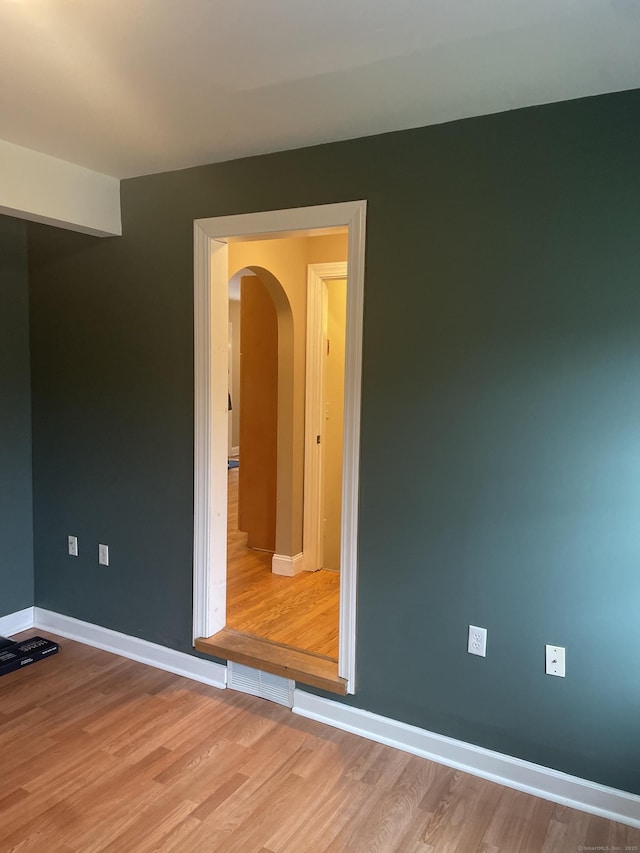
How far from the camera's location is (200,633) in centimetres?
307

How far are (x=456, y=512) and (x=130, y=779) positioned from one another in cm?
162

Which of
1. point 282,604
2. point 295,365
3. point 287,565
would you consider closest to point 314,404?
point 295,365

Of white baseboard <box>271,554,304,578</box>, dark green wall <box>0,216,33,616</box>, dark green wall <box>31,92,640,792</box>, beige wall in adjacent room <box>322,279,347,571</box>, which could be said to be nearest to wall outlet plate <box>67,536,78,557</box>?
dark green wall <box>0,216,33,616</box>

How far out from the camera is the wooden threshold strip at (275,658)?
269 centimetres

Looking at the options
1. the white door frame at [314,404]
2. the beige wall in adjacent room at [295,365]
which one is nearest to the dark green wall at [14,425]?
the beige wall in adjacent room at [295,365]

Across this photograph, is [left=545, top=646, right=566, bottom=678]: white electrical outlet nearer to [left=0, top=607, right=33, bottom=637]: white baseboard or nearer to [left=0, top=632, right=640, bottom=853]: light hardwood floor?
[left=0, top=632, right=640, bottom=853]: light hardwood floor

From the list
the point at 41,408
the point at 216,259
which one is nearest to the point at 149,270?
the point at 216,259

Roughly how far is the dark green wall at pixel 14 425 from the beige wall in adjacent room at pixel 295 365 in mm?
1463

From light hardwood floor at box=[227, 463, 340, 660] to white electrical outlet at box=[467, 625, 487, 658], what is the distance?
29.1 inches

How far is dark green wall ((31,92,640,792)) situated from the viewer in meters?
2.08

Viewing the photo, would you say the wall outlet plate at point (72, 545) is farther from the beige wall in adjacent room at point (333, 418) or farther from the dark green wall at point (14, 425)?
the beige wall in adjacent room at point (333, 418)

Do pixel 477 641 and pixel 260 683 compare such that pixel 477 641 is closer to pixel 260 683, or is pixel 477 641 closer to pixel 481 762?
pixel 481 762

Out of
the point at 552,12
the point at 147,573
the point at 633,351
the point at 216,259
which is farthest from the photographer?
the point at 147,573

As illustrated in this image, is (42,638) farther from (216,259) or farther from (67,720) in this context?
(216,259)
